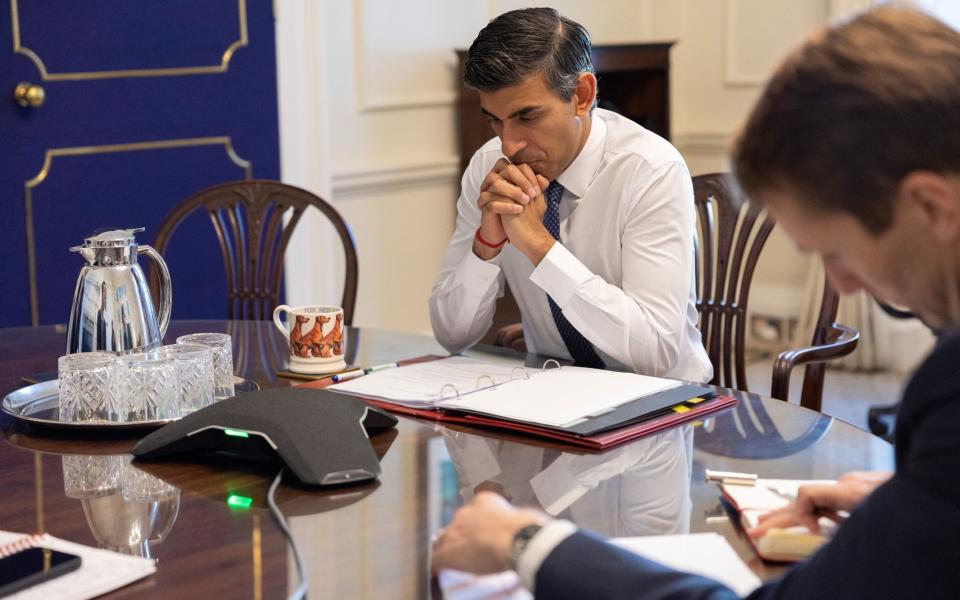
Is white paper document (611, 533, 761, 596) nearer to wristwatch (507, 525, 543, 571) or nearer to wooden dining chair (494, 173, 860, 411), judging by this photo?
wristwatch (507, 525, 543, 571)

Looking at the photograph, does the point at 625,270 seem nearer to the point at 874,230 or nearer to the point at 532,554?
the point at 532,554

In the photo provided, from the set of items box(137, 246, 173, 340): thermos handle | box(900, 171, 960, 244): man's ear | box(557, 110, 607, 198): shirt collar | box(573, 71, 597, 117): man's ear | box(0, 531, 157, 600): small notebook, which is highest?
box(573, 71, 597, 117): man's ear

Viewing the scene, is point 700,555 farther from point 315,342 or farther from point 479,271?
point 479,271

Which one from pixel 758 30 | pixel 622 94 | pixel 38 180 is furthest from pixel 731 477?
pixel 758 30

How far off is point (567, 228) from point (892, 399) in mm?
2356

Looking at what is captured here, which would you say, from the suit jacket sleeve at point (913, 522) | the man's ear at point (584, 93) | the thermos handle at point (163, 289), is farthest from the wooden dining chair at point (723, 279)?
the suit jacket sleeve at point (913, 522)

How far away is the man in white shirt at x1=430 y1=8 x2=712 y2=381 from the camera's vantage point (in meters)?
1.83

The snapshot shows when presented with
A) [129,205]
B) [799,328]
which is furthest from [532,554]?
[799,328]

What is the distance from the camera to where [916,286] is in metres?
0.80

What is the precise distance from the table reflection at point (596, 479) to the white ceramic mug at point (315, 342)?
340 millimetres

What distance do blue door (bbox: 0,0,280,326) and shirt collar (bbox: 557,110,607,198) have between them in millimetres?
1532

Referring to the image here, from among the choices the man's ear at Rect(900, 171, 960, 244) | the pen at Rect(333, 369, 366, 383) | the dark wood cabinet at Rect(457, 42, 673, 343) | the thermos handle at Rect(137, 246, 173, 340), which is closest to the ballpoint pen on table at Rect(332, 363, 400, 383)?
the pen at Rect(333, 369, 366, 383)

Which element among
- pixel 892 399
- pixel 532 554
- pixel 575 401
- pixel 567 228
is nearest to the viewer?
pixel 532 554

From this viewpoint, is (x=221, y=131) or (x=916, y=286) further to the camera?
(x=221, y=131)
